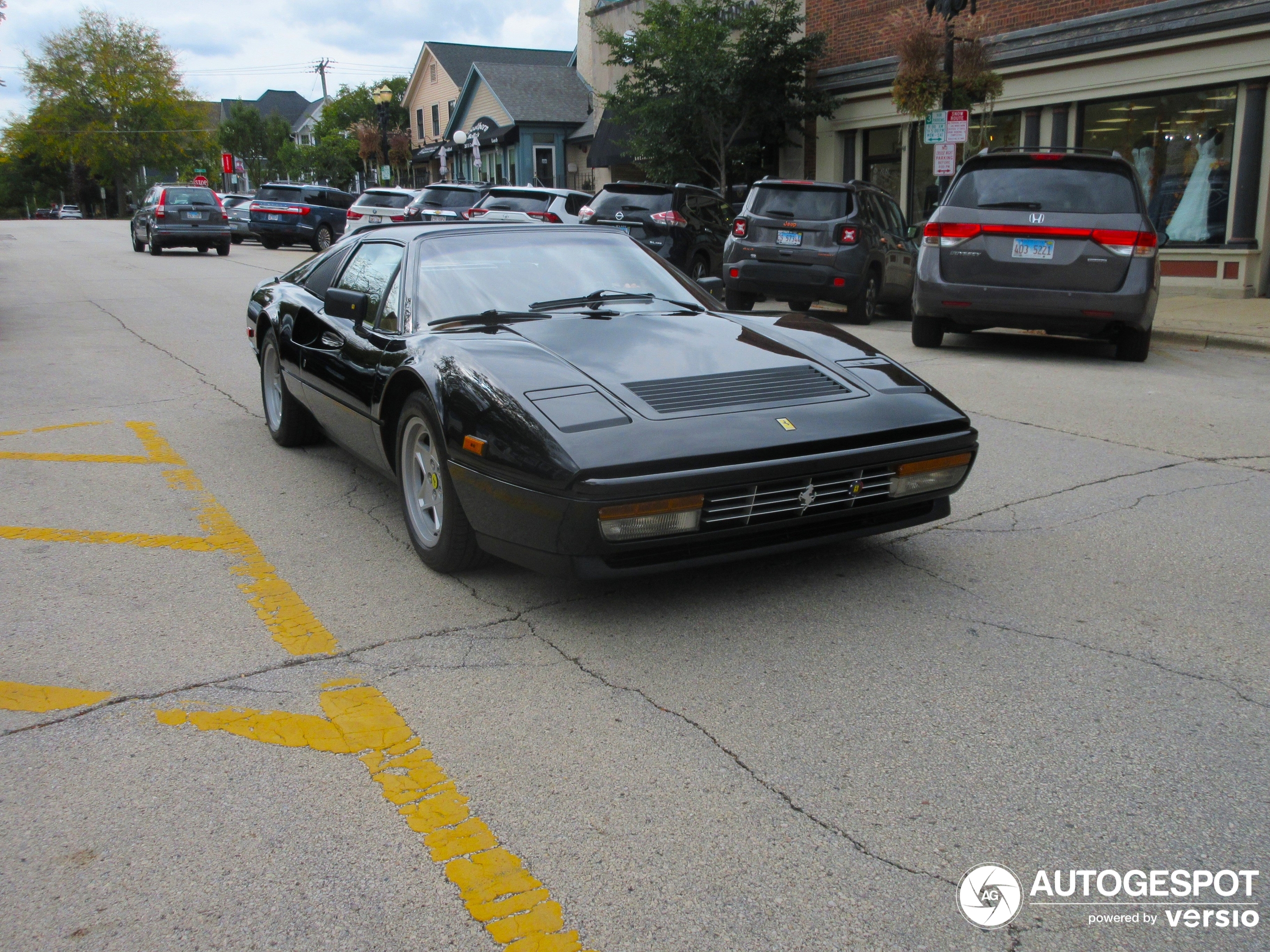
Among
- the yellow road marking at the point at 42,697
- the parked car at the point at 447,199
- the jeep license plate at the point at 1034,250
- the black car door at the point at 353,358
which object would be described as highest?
the parked car at the point at 447,199

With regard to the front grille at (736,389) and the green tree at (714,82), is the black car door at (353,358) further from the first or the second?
the green tree at (714,82)

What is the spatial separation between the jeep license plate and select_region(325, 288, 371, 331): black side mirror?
6437 mm

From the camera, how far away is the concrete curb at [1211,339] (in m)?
10.9

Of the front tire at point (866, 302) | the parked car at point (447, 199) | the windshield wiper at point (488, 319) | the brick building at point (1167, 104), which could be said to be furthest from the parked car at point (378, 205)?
the windshield wiper at point (488, 319)

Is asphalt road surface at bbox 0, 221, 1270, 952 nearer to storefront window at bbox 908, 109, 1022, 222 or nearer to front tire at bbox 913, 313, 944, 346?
front tire at bbox 913, 313, 944, 346

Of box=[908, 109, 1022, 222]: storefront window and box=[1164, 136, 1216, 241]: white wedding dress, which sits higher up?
box=[908, 109, 1022, 222]: storefront window

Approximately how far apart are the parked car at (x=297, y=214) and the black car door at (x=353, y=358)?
23957 mm

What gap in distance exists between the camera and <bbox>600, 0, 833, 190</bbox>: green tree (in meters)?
21.5

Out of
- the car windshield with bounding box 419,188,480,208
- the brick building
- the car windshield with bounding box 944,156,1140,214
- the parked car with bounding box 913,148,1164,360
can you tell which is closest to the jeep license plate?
the parked car with bounding box 913,148,1164,360

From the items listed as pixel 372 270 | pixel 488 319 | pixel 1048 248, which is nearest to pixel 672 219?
pixel 1048 248

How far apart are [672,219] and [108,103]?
68.8m

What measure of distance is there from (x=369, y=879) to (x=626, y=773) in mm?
707

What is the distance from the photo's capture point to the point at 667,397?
12.7 ft

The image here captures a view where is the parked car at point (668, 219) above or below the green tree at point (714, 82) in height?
below
